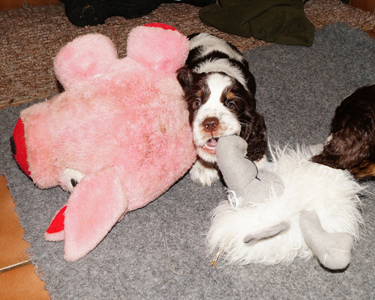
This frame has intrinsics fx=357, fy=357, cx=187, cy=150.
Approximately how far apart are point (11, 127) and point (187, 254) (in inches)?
55.0

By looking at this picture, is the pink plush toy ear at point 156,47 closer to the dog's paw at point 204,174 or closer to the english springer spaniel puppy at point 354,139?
the dog's paw at point 204,174

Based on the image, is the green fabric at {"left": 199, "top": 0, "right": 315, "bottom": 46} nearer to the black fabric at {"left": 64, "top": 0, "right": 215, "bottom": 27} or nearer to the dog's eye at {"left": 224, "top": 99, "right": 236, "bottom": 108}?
the black fabric at {"left": 64, "top": 0, "right": 215, "bottom": 27}

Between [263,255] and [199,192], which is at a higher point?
Result: [263,255]

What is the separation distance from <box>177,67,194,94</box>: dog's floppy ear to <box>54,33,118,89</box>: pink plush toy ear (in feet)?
1.15

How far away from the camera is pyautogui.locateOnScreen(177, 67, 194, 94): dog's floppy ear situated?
69.7 inches

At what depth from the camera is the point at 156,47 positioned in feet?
5.13

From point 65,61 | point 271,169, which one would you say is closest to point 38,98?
point 65,61

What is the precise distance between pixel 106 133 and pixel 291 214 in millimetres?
777

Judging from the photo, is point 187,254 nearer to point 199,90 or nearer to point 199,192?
point 199,192

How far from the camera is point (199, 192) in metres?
1.92

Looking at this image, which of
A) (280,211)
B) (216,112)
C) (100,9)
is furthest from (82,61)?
(100,9)

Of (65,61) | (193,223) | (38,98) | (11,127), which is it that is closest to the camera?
(65,61)

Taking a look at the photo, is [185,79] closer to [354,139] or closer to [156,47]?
[156,47]

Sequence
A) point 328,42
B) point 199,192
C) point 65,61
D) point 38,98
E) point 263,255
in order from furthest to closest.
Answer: point 328,42
point 38,98
point 199,192
point 65,61
point 263,255
